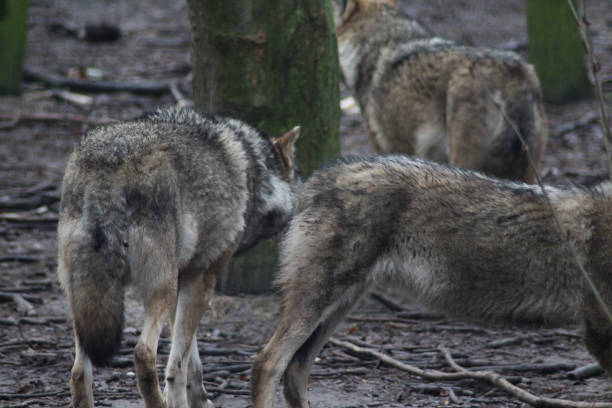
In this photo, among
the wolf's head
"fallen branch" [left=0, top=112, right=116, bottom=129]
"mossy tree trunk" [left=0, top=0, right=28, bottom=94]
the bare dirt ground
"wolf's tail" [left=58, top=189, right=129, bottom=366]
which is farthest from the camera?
"mossy tree trunk" [left=0, top=0, right=28, bottom=94]

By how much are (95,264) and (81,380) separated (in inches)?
23.1

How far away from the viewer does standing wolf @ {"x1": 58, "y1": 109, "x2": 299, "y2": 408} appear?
4.12m

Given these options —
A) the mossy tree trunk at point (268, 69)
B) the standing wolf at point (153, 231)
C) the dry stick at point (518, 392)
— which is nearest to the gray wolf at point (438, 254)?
the dry stick at point (518, 392)

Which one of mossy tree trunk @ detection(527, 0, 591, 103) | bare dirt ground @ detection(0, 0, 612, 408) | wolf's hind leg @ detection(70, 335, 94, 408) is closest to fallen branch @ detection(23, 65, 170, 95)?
bare dirt ground @ detection(0, 0, 612, 408)

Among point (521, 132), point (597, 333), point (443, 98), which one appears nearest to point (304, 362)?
point (597, 333)

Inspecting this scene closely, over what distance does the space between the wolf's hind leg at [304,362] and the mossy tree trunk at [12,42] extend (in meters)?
8.96

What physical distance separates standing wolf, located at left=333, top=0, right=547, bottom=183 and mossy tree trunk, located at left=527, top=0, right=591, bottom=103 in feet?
11.4

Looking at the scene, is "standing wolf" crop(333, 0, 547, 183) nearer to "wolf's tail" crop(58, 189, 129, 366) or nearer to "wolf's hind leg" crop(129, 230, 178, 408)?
"wolf's hind leg" crop(129, 230, 178, 408)

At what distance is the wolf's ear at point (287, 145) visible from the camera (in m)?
5.74

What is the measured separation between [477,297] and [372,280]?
56 centimetres

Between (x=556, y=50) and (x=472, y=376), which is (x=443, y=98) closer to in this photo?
(x=472, y=376)

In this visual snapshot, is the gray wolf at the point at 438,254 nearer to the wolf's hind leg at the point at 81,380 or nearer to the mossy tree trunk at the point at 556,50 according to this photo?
the wolf's hind leg at the point at 81,380

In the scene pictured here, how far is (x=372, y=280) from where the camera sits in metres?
4.46

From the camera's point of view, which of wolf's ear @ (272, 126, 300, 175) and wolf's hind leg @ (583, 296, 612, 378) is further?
wolf's ear @ (272, 126, 300, 175)
